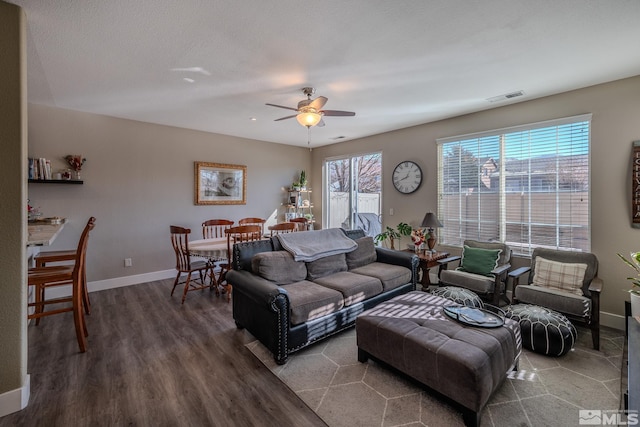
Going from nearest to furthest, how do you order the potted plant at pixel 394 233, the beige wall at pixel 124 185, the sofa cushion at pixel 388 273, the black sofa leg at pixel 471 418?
1. the black sofa leg at pixel 471 418
2. the sofa cushion at pixel 388 273
3. the beige wall at pixel 124 185
4. the potted plant at pixel 394 233

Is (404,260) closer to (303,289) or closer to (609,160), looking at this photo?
(303,289)

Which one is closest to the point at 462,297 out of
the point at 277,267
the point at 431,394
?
the point at 431,394

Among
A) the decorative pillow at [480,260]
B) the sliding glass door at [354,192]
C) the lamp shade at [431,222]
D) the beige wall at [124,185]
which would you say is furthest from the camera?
the sliding glass door at [354,192]

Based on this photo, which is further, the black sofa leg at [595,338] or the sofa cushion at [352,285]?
the sofa cushion at [352,285]

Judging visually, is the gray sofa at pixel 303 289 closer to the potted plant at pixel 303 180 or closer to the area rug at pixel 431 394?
the area rug at pixel 431 394

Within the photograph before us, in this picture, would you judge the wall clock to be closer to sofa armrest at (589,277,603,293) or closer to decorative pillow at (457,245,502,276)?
decorative pillow at (457,245,502,276)

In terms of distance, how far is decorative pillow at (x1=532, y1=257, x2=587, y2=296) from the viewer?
9.94 feet

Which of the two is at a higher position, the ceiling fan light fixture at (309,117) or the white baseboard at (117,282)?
the ceiling fan light fixture at (309,117)

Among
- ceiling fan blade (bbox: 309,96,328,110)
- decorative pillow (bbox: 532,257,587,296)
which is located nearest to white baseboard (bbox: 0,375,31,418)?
ceiling fan blade (bbox: 309,96,328,110)

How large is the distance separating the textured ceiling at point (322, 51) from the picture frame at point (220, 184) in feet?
5.04

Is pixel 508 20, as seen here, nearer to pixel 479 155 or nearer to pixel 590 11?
pixel 590 11

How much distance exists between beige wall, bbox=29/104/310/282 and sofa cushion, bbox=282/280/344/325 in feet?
10.0

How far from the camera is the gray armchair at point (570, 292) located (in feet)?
8.65

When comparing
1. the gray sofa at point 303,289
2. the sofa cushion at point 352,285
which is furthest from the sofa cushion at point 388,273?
the sofa cushion at point 352,285
